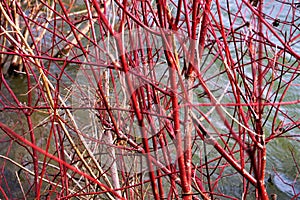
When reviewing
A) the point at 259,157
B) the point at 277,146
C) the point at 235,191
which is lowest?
the point at 235,191

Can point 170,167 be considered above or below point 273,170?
above

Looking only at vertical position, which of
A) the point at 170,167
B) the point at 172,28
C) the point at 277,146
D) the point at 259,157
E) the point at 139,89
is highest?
the point at 172,28

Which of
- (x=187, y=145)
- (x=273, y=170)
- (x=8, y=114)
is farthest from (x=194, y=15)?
(x=8, y=114)

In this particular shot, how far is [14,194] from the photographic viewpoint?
297cm

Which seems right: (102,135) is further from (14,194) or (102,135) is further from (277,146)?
(277,146)

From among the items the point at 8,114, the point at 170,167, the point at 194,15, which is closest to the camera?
the point at 194,15

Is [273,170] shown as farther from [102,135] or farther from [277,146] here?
[102,135]

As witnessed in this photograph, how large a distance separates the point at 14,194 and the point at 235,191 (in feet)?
5.13

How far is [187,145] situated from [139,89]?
0.36 meters

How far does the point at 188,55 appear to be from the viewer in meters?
0.96

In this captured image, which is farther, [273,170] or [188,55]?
[273,170]

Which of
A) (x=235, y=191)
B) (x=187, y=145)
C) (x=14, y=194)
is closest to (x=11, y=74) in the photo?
(x=14, y=194)

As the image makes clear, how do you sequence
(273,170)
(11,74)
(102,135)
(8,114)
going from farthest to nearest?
(11,74), (8,114), (273,170), (102,135)

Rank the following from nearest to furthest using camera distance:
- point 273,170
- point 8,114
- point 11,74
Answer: point 273,170, point 8,114, point 11,74
